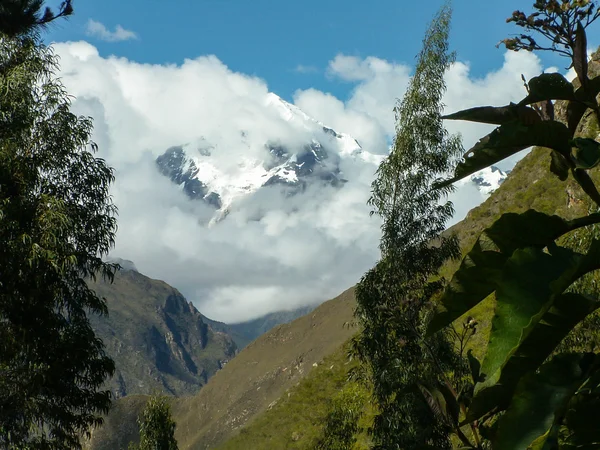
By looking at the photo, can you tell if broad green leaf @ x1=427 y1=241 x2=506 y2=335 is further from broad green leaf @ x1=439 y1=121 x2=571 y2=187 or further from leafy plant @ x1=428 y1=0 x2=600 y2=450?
broad green leaf @ x1=439 y1=121 x2=571 y2=187

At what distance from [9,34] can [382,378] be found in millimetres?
11888

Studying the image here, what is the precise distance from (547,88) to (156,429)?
110ft

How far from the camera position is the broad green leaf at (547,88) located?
1860mm

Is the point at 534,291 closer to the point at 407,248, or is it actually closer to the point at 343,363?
the point at 407,248

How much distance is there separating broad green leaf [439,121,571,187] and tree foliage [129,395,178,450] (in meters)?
32.9

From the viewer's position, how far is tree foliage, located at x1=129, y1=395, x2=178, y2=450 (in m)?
32.6

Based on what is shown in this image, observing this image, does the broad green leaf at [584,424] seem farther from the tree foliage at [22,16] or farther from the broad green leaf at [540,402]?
the tree foliage at [22,16]

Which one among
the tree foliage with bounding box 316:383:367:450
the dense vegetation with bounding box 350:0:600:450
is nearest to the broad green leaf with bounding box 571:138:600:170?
Result: the dense vegetation with bounding box 350:0:600:450

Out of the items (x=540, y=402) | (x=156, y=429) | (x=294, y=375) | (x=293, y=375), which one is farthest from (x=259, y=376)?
(x=540, y=402)

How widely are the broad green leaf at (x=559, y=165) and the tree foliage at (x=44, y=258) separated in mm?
12160

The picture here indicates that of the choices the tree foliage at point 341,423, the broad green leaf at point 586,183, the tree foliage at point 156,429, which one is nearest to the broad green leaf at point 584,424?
the broad green leaf at point 586,183

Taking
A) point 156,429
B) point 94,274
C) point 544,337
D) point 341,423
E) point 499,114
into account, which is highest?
point 94,274

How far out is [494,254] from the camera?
73.3 inches

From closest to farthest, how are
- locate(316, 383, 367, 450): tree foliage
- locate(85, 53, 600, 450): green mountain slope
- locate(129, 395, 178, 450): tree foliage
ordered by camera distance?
1. locate(316, 383, 367, 450): tree foliage
2. locate(129, 395, 178, 450): tree foliage
3. locate(85, 53, 600, 450): green mountain slope
